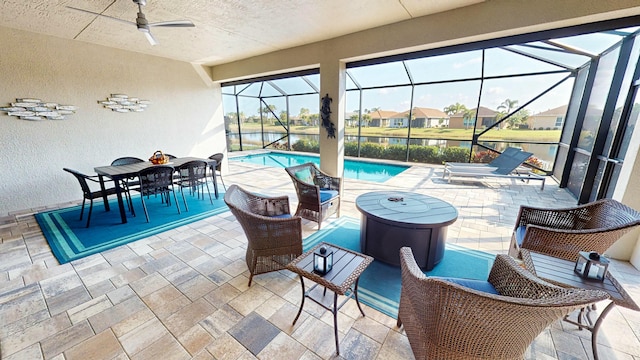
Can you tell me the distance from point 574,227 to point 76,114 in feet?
24.8

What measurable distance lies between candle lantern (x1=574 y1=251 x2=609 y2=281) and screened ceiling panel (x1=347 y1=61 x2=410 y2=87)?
708 centimetres

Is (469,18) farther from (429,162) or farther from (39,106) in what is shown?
(39,106)

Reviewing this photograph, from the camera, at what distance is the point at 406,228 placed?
2.34 meters

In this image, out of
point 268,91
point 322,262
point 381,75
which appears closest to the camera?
point 322,262

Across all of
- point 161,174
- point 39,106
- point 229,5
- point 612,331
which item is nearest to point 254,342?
point 612,331

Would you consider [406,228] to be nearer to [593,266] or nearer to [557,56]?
[593,266]

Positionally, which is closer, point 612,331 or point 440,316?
point 440,316

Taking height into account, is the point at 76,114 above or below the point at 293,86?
below

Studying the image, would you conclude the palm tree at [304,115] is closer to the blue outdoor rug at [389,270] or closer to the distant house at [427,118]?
the distant house at [427,118]

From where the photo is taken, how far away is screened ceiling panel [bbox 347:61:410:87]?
7.69 metres

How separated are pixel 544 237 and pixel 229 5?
4.07m

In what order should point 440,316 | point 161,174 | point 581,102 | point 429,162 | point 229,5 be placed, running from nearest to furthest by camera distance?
1. point 440,316
2. point 229,5
3. point 161,174
4. point 581,102
5. point 429,162

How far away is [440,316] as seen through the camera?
1.15 metres

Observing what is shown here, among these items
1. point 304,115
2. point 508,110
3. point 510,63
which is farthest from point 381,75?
point 304,115
